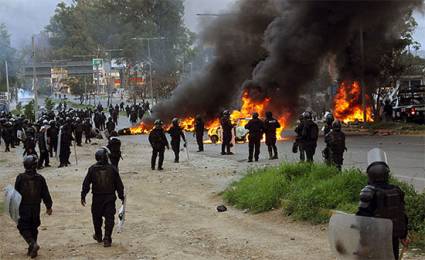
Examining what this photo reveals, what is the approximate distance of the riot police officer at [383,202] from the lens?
5.15m

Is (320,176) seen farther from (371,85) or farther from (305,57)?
(371,85)

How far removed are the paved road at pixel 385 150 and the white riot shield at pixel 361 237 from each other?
236 inches

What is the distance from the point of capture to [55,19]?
81.9m

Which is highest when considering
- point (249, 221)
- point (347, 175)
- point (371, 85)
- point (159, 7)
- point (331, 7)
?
point (159, 7)

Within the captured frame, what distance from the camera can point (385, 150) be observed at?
1902cm

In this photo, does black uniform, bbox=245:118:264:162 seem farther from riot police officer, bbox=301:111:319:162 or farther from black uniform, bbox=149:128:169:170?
riot police officer, bbox=301:111:319:162

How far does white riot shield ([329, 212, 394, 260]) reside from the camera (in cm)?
495

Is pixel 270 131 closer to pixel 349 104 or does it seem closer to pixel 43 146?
pixel 43 146

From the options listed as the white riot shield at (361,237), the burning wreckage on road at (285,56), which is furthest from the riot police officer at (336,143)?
the burning wreckage on road at (285,56)

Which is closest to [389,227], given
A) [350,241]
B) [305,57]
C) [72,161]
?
[350,241]

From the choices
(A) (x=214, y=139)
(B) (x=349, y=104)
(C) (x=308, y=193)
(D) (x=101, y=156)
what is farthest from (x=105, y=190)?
(B) (x=349, y=104)

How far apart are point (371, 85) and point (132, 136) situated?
512 inches

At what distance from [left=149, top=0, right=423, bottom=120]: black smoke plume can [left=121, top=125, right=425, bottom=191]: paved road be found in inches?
159

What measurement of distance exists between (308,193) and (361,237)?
4.62 metres
